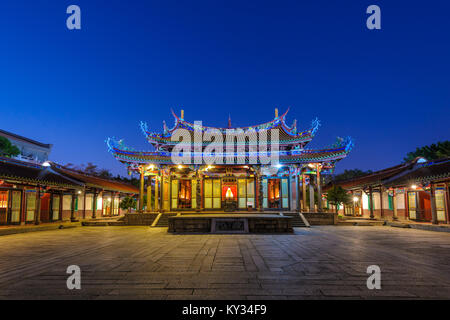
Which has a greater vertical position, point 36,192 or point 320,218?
point 36,192

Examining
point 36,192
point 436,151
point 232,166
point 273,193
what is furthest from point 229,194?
point 436,151

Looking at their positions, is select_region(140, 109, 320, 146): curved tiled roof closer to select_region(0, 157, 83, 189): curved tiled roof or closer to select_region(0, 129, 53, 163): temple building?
select_region(0, 157, 83, 189): curved tiled roof

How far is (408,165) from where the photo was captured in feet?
66.6

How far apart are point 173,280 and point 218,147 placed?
16081 millimetres

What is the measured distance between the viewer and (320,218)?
57.3ft

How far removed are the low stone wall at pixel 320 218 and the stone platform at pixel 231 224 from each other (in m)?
5.42

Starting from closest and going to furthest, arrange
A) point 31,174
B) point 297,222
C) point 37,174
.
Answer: point 297,222, point 31,174, point 37,174

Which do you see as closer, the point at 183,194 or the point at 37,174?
the point at 37,174

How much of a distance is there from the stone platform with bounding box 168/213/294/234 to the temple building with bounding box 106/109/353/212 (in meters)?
5.70

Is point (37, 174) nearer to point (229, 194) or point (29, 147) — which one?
point (229, 194)

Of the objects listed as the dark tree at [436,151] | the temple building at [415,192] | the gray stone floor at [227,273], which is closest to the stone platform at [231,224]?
the gray stone floor at [227,273]

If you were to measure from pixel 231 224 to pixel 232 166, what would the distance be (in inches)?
299

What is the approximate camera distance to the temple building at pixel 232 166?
18688mm
